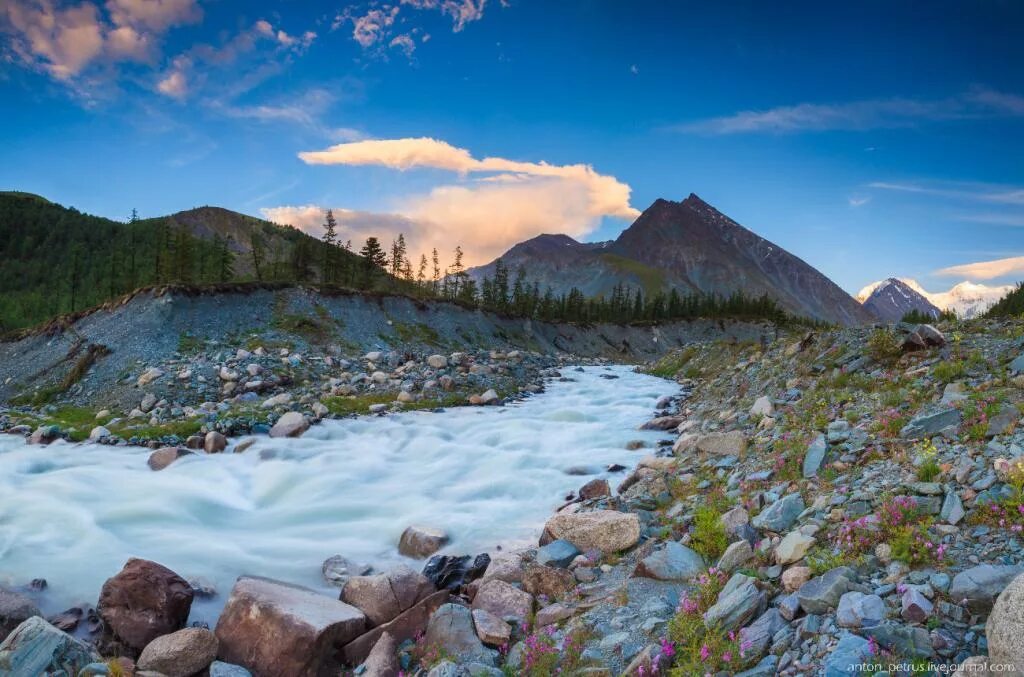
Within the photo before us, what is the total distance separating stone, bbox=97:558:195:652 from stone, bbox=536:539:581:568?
17.5 feet

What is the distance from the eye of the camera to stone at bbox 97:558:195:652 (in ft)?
23.2

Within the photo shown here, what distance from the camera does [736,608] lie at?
5.29 meters

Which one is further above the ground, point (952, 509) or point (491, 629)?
point (952, 509)

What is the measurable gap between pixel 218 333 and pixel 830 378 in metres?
32.6

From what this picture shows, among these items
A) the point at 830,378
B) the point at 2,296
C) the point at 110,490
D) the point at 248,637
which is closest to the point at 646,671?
the point at 248,637

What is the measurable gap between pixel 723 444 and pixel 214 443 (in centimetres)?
1509

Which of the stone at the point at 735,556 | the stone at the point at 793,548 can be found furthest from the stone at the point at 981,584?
the stone at the point at 735,556

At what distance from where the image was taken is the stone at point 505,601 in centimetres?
675

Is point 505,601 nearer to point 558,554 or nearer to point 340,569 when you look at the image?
point 558,554

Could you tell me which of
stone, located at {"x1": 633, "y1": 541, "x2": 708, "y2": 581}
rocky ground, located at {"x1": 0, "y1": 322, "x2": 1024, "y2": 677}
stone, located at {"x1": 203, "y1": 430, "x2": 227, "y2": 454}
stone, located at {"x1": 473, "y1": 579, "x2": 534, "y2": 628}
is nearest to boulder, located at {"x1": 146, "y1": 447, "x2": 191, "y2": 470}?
stone, located at {"x1": 203, "y1": 430, "x2": 227, "y2": 454}

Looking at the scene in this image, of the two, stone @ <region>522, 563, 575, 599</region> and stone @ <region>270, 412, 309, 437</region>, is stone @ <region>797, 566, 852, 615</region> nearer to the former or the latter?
stone @ <region>522, 563, 575, 599</region>

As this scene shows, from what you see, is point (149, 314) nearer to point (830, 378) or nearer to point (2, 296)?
point (830, 378)

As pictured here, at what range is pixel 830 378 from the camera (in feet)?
43.9

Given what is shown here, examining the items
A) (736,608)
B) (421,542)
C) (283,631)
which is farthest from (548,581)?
(421,542)
